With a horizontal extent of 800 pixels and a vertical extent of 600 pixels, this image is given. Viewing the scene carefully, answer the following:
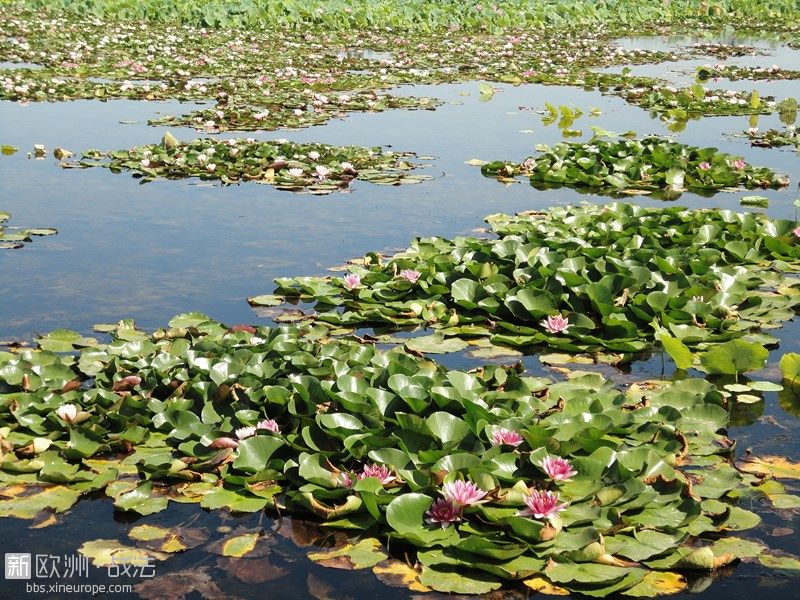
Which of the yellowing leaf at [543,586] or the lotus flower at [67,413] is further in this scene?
the lotus flower at [67,413]

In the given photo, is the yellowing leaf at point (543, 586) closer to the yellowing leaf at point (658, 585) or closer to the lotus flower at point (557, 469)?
the yellowing leaf at point (658, 585)

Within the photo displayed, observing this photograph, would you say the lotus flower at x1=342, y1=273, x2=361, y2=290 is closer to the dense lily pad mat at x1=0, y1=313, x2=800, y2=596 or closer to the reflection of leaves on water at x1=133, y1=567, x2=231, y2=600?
the dense lily pad mat at x1=0, y1=313, x2=800, y2=596

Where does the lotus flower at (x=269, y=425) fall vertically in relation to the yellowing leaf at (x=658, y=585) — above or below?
above

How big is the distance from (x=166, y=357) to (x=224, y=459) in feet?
2.78

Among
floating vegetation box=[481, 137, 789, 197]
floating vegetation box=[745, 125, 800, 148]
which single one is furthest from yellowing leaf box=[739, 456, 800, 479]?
floating vegetation box=[745, 125, 800, 148]

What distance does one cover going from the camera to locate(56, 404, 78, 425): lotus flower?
3.81 metres

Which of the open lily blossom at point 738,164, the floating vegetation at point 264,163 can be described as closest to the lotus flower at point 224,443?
the floating vegetation at point 264,163

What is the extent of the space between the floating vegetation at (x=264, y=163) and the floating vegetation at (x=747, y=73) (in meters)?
8.59

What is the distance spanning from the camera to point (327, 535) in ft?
10.7

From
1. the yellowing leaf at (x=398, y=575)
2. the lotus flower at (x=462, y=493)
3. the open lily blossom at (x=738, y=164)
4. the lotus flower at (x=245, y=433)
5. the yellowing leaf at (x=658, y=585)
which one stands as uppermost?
the open lily blossom at (x=738, y=164)

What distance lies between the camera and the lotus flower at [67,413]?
3.81 m

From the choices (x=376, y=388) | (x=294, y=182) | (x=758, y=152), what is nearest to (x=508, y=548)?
(x=376, y=388)

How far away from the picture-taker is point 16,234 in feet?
22.1

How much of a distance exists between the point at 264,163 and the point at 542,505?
607 centimetres
